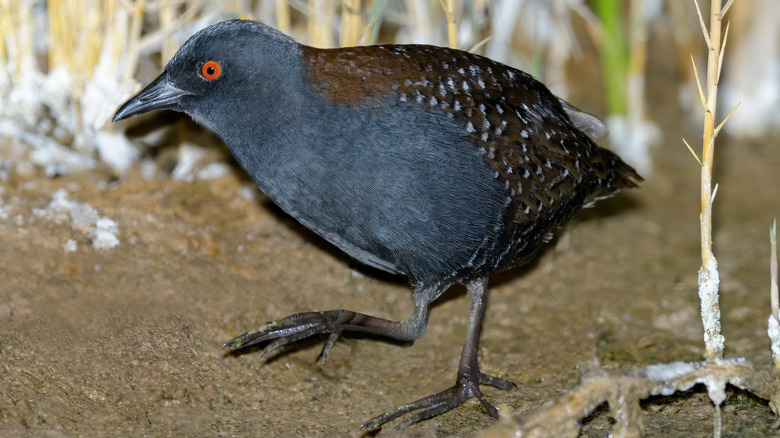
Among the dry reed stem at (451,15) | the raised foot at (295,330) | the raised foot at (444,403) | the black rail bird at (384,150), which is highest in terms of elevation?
the dry reed stem at (451,15)

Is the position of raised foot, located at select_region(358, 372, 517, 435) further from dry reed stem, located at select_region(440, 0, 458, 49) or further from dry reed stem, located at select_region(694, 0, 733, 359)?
dry reed stem, located at select_region(440, 0, 458, 49)

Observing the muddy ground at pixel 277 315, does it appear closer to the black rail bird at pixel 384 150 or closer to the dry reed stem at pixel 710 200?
the black rail bird at pixel 384 150

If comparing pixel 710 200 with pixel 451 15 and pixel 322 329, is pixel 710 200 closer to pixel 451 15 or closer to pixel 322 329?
pixel 451 15

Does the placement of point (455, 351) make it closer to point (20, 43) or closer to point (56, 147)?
point (56, 147)

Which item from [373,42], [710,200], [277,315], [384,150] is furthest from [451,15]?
[277,315]

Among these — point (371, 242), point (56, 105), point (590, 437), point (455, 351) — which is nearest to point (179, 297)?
point (371, 242)

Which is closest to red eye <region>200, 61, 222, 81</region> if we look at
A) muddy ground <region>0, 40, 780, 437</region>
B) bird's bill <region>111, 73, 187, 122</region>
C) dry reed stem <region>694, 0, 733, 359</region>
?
bird's bill <region>111, 73, 187, 122</region>

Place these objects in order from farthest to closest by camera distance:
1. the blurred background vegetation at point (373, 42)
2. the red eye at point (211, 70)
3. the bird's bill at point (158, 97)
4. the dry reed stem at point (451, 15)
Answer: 1. the blurred background vegetation at point (373, 42)
2. the dry reed stem at point (451, 15)
3. the bird's bill at point (158, 97)
4. the red eye at point (211, 70)

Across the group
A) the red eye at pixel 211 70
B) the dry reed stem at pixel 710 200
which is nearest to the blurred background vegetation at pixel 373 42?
the red eye at pixel 211 70
